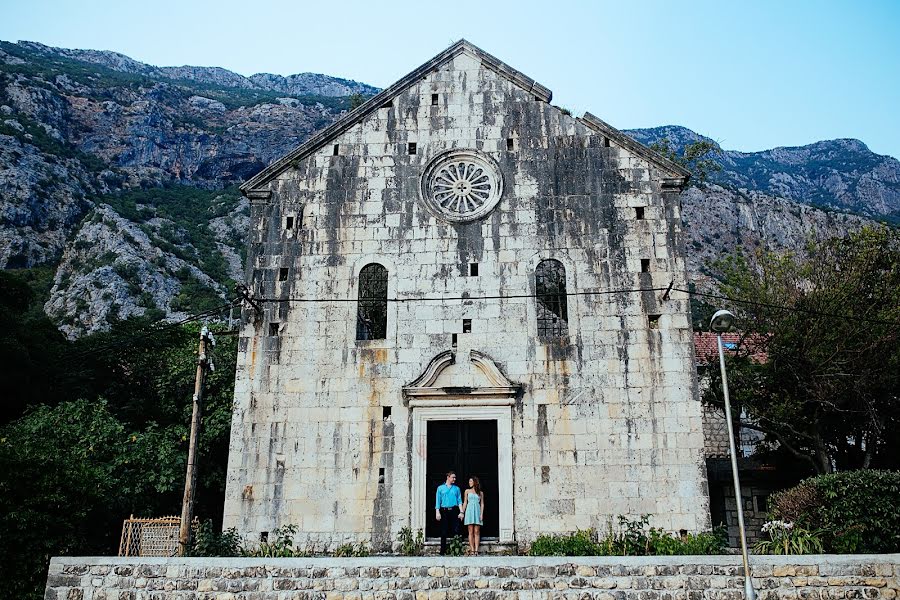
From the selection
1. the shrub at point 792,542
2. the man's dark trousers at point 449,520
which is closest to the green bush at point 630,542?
the shrub at point 792,542

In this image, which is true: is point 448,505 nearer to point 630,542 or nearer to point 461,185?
point 630,542

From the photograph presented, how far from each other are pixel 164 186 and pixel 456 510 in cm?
7928

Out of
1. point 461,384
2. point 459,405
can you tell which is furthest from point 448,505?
point 461,384

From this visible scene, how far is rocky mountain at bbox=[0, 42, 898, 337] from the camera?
58.2 metres

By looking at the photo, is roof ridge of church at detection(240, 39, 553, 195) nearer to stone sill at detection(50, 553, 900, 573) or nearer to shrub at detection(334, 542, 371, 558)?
shrub at detection(334, 542, 371, 558)

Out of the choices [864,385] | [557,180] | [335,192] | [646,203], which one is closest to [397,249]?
[335,192]

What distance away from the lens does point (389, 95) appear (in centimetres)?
2225

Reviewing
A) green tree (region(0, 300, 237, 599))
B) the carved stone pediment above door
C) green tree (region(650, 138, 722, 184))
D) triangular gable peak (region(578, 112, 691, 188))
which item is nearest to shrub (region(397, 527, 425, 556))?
the carved stone pediment above door

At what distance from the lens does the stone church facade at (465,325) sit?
737 inches

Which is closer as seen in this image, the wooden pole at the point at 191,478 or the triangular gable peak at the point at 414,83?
the wooden pole at the point at 191,478

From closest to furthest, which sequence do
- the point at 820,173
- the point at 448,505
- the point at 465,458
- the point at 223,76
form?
the point at 448,505
the point at 465,458
the point at 820,173
the point at 223,76

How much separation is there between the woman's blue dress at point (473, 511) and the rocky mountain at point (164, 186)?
17975 millimetres

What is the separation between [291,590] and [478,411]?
7044 mm

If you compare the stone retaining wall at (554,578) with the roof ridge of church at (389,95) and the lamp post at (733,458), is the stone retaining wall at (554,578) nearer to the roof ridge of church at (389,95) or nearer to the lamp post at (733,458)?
the lamp post at (733,458)
